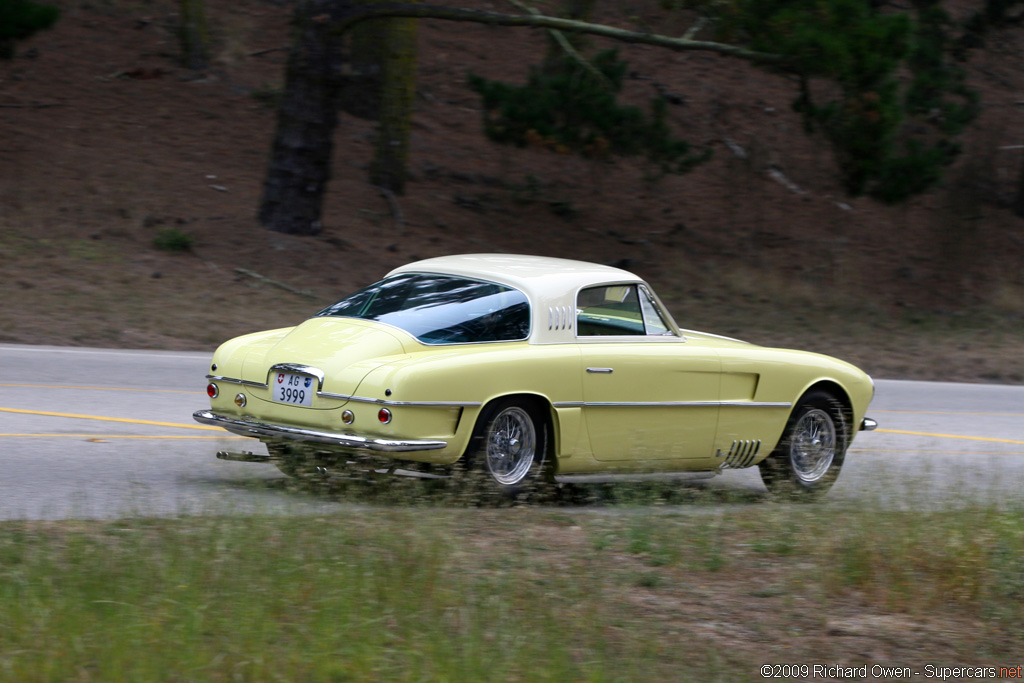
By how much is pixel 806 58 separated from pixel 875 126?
2.53m

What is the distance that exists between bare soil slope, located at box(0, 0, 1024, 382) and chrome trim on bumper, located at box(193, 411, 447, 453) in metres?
7.64

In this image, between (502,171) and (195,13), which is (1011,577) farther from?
(195,13)

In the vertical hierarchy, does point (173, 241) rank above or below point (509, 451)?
above

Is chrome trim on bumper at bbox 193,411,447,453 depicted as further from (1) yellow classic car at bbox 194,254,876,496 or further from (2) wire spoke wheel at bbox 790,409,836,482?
(2) wire spoke wheel at bbox 790,409,836,482

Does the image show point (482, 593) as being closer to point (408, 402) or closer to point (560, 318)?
point (408, 402)

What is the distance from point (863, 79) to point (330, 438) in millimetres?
13550

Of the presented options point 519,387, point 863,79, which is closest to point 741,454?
point 519,387

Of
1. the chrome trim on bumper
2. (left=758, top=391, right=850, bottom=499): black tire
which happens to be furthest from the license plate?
(left=758, top=391, right=850, bottom=499): black tire

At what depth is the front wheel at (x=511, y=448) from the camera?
22.2 feet

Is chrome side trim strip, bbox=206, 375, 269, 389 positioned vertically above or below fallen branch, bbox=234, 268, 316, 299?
below

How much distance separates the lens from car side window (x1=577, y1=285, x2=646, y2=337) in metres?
7.53

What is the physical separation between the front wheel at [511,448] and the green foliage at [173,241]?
12446 millimetres

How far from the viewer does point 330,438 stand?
21.3 ft

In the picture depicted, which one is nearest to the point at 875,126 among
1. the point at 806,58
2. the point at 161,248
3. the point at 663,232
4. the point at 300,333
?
the point at 806,58
